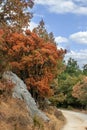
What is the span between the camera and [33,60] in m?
43.8

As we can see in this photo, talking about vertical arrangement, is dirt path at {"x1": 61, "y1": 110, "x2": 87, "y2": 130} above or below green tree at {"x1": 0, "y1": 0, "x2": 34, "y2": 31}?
above

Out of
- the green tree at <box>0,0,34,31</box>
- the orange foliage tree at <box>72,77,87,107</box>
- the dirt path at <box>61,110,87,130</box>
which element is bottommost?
the green tree at <box>0,0,34,31</box>

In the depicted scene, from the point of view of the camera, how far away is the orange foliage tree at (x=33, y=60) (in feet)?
144

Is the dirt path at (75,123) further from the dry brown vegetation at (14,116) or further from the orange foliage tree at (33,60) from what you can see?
the dry brown vegetation at (14,116)

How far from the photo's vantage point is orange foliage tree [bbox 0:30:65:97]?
144 ft

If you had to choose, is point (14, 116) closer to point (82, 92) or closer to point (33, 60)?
point (33, 60)

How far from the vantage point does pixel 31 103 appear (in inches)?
1314

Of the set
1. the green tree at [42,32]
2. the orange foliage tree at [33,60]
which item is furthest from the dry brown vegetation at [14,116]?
the green tree at [42,32]

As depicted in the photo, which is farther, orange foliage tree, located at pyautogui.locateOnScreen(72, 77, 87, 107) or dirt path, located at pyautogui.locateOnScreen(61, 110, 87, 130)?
orange foliage tree, located at pyautogui.locateOnScreen(72, 77, 87, 107)

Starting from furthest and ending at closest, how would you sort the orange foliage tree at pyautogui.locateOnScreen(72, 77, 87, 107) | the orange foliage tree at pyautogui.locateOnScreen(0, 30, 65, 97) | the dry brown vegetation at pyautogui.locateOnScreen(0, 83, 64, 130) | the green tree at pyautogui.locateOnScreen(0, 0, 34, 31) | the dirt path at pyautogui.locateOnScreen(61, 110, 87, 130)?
the orange foliage tree at pyautogui.locateOnScreen(72, 77, 87, 107) < the orange foliage tree at pyautogui.locateOnScreen(0, 30, 65, 97) < the dirt path at pyautogui.locateOnScreen(61, 110, 87, 130) < the dry brown vegetation at pyautogui.locateOnScreen(0, 83, 64, 130) < the green tree at pyautogui.locateOnScreen(0, 0, 34, 31)

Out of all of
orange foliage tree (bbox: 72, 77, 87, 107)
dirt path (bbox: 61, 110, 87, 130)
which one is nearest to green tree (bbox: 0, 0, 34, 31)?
dirt path (bbox: 61, 110, 87, 130)

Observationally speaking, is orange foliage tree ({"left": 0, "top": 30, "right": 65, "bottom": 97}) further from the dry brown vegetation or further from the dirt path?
the dry brown vegetation

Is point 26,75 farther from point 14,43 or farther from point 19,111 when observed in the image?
point 19,111

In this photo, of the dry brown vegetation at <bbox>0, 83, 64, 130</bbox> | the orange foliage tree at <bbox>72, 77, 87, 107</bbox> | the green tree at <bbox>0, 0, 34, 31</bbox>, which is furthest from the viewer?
the orange foliage tree at <bbox>72, 77, 87, 107</bbox>
